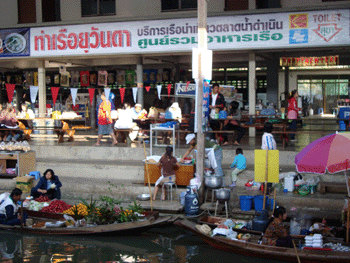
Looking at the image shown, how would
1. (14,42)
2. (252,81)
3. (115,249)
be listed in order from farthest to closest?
(14,42), (252,81), (115,249)

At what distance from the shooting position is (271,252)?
7.73m

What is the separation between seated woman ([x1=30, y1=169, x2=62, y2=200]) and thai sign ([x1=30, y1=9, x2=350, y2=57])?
22.4ft

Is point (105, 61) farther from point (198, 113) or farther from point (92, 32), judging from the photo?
point (198, 113)

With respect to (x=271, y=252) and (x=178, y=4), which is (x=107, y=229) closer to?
(x=271, y=252)

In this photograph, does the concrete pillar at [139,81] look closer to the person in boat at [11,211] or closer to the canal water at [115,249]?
the person in boat at [11,211]

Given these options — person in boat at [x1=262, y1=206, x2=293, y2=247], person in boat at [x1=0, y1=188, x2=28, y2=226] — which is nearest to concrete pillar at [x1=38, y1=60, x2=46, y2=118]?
person in boat at [x1=0, y1=188, x2=28, y2=226]

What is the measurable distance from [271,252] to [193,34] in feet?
32.8

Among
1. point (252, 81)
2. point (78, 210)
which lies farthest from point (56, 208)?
point (252, 81)

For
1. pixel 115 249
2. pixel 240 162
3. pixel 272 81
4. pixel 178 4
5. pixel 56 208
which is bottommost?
pixel 115 249

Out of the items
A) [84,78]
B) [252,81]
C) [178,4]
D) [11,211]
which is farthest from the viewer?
[84,78]

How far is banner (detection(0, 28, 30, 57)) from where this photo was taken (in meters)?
18.2

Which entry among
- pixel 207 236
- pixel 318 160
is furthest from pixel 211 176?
pixel 318 160

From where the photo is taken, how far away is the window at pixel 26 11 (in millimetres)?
19047

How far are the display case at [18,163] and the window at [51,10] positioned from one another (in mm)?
7233
